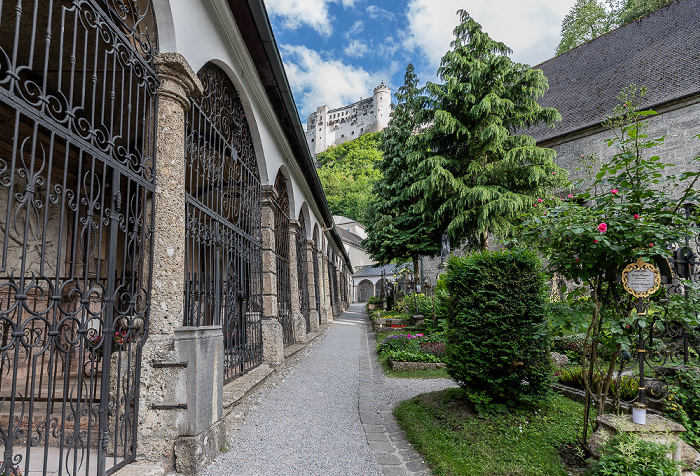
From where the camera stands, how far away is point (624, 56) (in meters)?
15.4

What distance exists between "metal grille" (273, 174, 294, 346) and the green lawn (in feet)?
14.8

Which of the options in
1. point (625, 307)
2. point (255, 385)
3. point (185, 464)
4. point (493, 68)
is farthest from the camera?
point (493, 68)

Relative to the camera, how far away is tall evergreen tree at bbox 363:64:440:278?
47.3 feet

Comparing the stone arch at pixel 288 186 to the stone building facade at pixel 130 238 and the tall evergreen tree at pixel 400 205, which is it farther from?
the tall evergreen tree at pixel 400 205

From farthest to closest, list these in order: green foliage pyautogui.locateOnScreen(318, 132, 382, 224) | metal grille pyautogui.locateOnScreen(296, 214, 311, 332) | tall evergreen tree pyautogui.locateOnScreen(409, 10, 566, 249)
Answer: green foliage pyautogui.locateOnScreen(318, 132, 382, 224)
tall evergreen tree pyautogui.locateOnScreen(409, 10, 566, 249)
metal grille pyautogui.locateOnScreen(296, 214, 311, 332)

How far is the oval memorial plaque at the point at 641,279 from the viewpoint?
111 inches

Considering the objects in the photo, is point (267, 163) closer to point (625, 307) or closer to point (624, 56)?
point (625, 307)

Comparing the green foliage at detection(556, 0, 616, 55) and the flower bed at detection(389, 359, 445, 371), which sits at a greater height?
the green foliage at detection(556, 0, 616, 55)

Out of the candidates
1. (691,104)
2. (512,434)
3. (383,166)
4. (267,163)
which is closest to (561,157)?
(691,104)

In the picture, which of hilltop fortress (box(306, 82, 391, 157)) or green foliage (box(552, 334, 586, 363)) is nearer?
green foliage (box(552, 334, 586, 363))

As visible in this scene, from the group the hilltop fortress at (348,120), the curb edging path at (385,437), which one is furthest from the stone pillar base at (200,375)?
the hilltop fortress at (348,120)

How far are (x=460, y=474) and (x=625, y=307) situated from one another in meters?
1.97

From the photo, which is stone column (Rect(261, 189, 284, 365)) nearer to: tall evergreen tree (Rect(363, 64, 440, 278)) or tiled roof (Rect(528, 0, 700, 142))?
tall evergreen tree (Rect(363, 64, 440, 278))

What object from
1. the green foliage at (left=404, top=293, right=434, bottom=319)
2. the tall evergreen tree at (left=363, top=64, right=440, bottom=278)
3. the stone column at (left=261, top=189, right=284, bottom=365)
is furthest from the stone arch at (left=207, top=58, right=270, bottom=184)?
the tall evergreen tree at (left=363, top=64, right=440, bottom=278)
